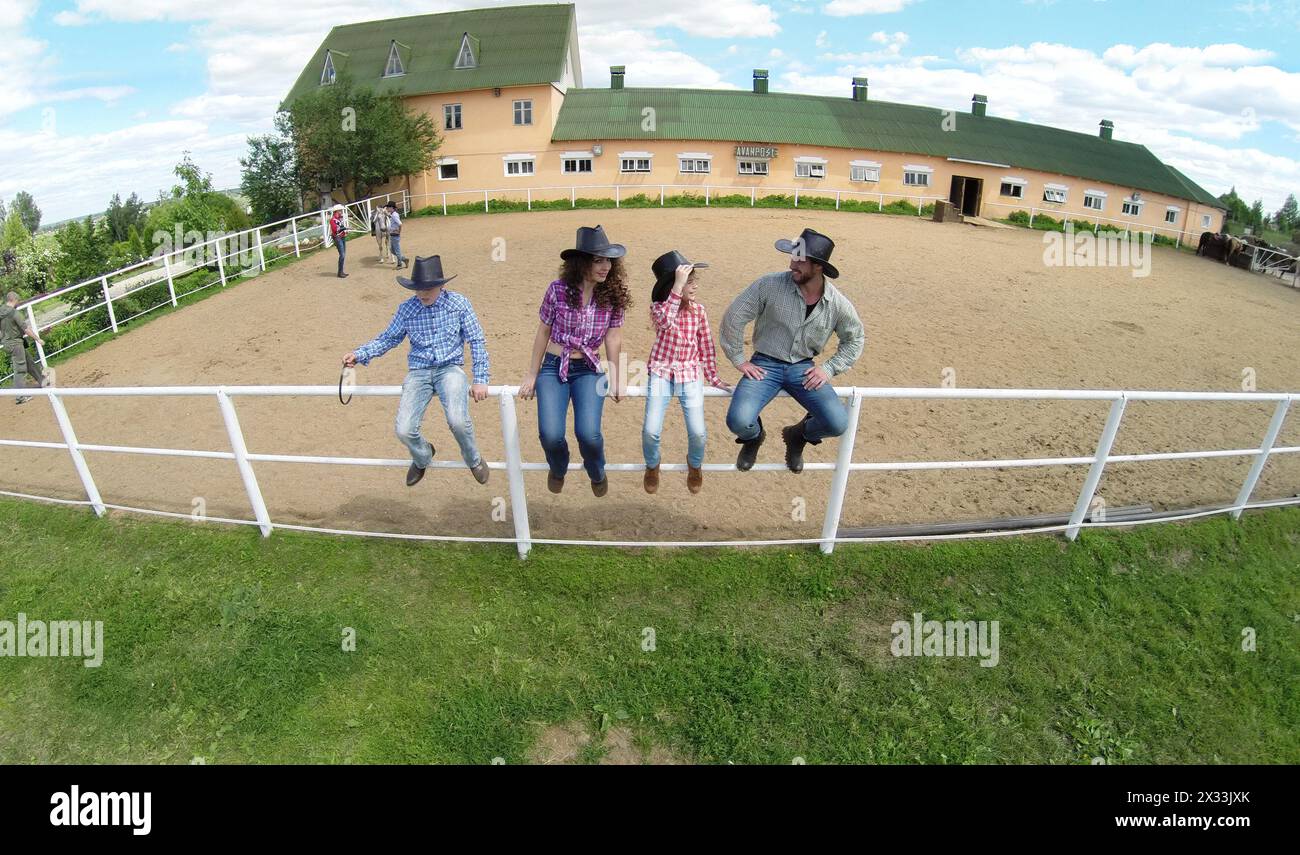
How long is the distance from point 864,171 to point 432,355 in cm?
3233

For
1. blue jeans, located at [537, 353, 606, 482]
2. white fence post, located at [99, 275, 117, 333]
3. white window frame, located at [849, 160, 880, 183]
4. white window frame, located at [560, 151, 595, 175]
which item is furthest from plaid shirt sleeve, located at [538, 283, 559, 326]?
white window frame, located at [849, 160, 880, 183]

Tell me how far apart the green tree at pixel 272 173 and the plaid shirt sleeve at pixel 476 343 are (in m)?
28.4

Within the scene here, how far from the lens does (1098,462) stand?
5.08m

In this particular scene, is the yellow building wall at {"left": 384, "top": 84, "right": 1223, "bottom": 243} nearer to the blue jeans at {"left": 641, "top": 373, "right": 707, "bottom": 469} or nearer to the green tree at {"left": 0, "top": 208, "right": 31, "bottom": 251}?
the blue jeans at {"left": 641, "top": 373, "right": 707, "bottom": 469}

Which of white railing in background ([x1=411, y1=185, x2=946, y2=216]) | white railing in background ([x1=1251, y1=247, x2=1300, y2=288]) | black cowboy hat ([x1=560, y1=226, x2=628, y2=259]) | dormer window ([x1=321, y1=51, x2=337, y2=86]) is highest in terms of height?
dormer window ([x1=321, y1=51, x2=337, y2=86])

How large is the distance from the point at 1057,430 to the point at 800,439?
520 cm

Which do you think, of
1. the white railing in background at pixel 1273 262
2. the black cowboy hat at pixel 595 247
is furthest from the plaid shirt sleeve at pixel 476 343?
the white railing in background at pixel 1273 262

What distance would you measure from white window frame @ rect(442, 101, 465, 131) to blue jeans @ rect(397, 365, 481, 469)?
99.9 feet

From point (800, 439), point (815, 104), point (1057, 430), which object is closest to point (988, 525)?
point (800, 439)

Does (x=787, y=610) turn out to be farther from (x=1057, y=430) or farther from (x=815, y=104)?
(x=815, y=104)

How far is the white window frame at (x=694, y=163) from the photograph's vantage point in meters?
31.7

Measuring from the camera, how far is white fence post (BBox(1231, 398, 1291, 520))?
18.0ft

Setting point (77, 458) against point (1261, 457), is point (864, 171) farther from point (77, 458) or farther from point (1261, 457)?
point (77, 458)

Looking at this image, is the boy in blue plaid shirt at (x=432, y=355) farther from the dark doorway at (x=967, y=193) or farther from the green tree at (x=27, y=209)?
the green tree at (x=27, y=209)
